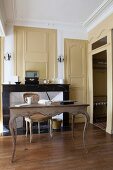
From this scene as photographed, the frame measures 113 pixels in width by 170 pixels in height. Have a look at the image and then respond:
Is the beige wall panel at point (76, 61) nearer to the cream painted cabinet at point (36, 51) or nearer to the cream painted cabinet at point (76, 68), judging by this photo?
the cream painted cabinet at point (76, 68)

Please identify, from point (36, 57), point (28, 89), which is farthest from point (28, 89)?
point (36, 57)

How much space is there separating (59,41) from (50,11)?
40.6 inches

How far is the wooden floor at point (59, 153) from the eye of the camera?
252cm

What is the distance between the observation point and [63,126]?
489cm

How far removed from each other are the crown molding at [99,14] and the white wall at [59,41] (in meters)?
0.31

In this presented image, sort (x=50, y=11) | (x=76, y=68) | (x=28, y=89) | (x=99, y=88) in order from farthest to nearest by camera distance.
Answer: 1. (x=99, y=88)
2. (x=76, y=68)
3. (x=28, y=89)
4. (x=50, y=11)

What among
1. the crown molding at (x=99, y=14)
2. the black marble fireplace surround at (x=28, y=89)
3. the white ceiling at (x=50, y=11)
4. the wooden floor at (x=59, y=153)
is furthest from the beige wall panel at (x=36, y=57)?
the wooden floor at (x=59, y=153)

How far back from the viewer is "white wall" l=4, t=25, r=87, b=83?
4.86m

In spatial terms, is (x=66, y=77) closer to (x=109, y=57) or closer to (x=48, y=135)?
(x=109, y=57)

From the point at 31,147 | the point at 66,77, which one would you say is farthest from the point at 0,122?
the point at 66,77

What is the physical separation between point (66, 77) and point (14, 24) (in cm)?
211

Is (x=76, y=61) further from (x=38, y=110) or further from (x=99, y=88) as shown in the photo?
(x=38, y=110)

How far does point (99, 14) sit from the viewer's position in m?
4.46

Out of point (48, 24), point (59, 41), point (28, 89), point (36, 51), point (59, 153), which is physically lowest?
point (59, 153)
